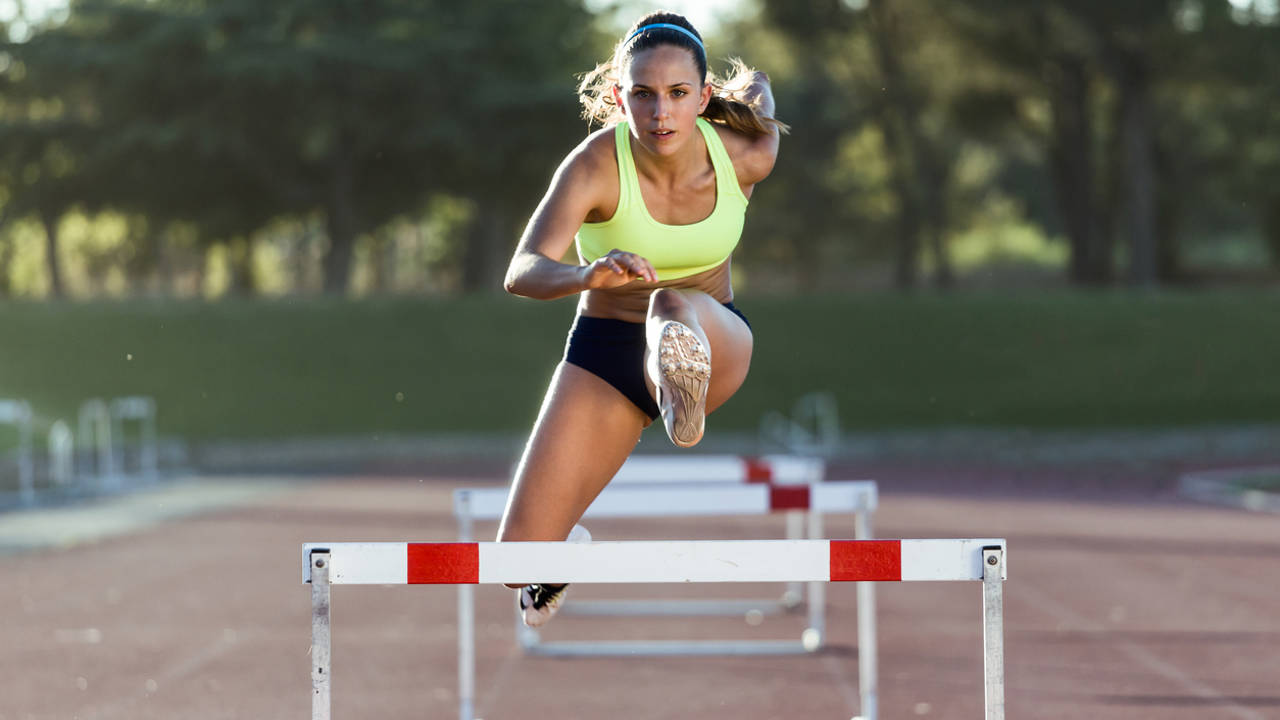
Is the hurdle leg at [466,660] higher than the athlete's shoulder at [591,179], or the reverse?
the athlete's shoulder at [591,179]

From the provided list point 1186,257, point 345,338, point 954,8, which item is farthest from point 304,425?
point 1186,257

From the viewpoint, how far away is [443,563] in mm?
3357

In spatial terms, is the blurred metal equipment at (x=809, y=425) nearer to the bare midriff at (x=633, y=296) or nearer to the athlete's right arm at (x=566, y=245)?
the bare midriff at (x=633, y=296)

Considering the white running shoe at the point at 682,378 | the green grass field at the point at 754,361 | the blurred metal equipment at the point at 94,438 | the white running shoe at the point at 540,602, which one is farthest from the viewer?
the green grass field at the point at 754,361

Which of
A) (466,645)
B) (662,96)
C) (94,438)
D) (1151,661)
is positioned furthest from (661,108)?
(94,438)

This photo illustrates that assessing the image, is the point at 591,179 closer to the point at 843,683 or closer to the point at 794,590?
the point at 843,683

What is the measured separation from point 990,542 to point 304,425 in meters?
24.6

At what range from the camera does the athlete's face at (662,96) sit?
3814 mm

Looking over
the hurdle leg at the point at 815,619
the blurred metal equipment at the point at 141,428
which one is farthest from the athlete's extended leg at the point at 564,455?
the blurred metal equipment at the point at 141,428

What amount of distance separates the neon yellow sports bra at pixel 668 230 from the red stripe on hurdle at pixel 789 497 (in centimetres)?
250

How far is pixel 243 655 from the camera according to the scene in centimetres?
782

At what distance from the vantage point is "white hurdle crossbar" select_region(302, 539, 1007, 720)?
3303mm

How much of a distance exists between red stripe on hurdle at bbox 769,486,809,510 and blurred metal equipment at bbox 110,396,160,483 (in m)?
17.6

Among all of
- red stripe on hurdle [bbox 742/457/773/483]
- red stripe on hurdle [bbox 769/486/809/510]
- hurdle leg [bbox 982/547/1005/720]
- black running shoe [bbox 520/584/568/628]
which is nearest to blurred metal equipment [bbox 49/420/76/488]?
red stripe on hurdle [bbox 742/457/773/483]
